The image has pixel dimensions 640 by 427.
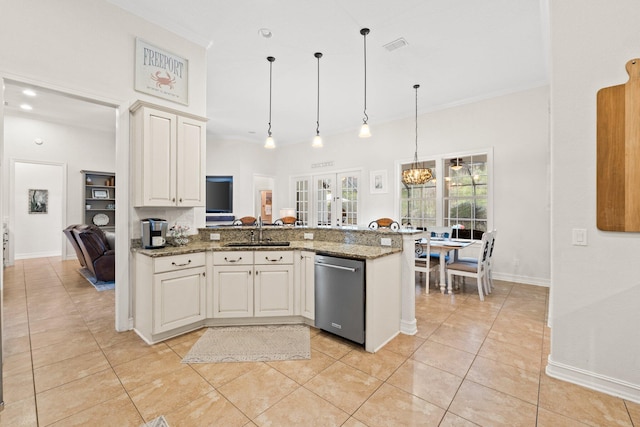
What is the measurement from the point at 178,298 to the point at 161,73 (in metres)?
2.51

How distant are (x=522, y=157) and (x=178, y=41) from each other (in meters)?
5.41

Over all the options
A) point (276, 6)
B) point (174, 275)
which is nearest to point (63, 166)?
point (174, 275)

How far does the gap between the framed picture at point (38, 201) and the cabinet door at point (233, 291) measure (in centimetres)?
716

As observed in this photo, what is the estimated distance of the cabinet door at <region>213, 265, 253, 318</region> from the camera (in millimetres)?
2939

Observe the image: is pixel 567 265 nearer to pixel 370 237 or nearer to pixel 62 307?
pixel 370 237

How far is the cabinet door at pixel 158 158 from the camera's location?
9.16 ft

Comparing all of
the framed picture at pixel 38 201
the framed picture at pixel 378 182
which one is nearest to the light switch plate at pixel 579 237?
the framed picture at pixel 378 182

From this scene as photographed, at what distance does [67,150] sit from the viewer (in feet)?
22.0

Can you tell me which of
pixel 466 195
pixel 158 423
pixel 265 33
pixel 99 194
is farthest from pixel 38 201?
pixel 466 195

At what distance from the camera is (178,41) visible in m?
3.31

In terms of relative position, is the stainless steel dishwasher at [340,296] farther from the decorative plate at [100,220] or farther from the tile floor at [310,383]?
the decorative plate at [100,220]

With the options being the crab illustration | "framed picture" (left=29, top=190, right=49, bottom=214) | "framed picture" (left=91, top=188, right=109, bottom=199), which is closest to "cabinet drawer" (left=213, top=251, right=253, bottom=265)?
the crab illustration

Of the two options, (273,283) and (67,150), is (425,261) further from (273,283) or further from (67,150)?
(67,150)

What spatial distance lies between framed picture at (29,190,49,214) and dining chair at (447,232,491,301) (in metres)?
9.40
